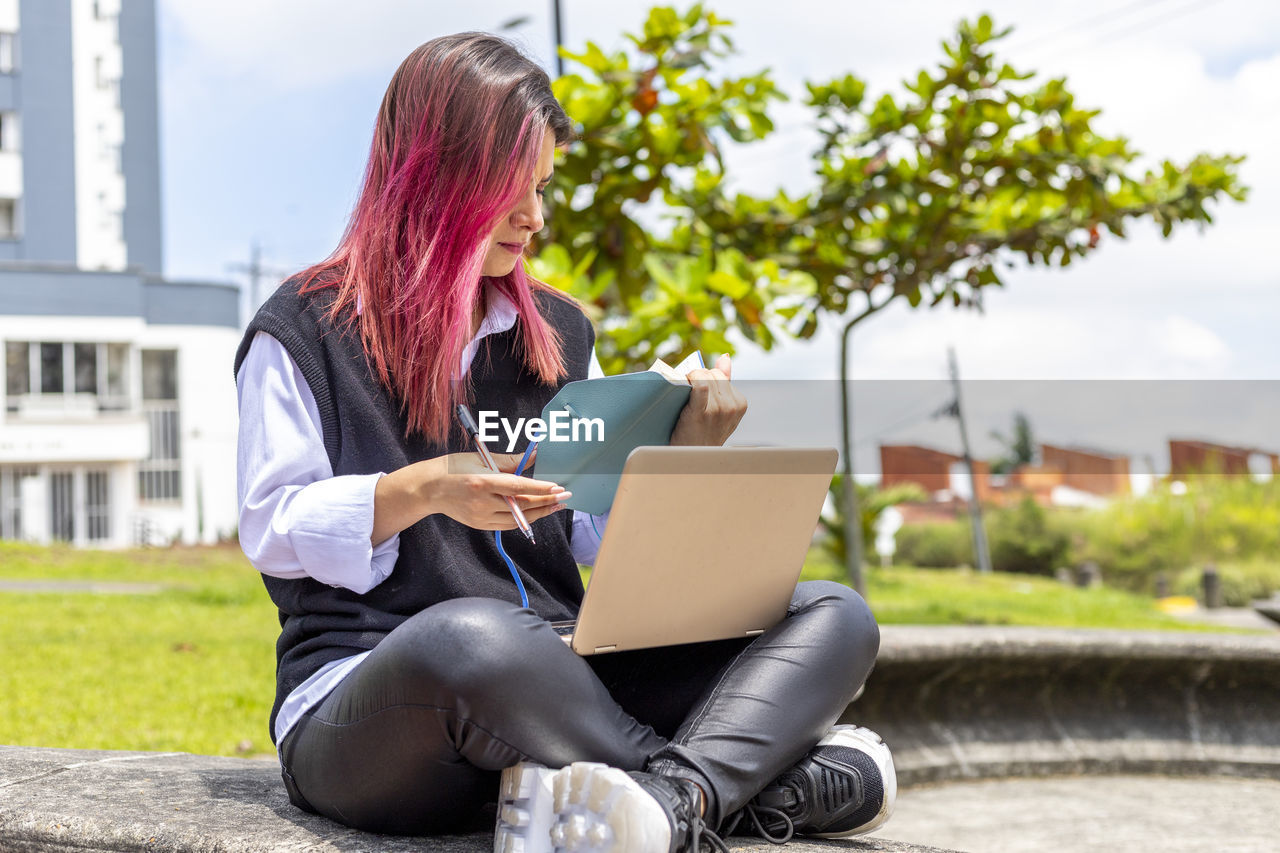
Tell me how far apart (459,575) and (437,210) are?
0.50 meters

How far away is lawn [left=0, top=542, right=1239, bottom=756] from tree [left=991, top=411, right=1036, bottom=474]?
243cm

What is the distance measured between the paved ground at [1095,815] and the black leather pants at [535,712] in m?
1.15

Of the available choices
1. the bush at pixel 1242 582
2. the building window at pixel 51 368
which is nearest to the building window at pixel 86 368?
the building window at pixel 51 368

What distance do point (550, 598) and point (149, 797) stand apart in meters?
0.63

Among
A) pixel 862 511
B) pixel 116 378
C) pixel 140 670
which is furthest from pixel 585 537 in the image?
pixel 116 378

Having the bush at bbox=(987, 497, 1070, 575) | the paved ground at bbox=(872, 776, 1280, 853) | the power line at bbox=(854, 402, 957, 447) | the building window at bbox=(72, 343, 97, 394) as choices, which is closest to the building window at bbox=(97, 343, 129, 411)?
the building window at bbox=(72, 343, 97, 394)

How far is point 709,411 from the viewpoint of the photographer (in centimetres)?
147

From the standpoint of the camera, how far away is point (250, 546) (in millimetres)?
1477

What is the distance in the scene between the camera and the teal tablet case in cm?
138

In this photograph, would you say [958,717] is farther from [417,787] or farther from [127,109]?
[127,109]

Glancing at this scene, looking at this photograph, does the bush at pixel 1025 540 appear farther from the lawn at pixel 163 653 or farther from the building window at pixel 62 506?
the building window at pixel 62 506

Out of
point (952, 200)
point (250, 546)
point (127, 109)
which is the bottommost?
point (250, 546)

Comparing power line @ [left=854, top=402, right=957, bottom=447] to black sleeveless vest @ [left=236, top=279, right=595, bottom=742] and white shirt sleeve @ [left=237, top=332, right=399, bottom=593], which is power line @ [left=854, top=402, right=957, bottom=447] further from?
white shirt sleeve @ [left=237, top=332, right=399, bottom=593]

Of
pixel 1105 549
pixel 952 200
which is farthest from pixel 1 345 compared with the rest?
pixel 952 200
